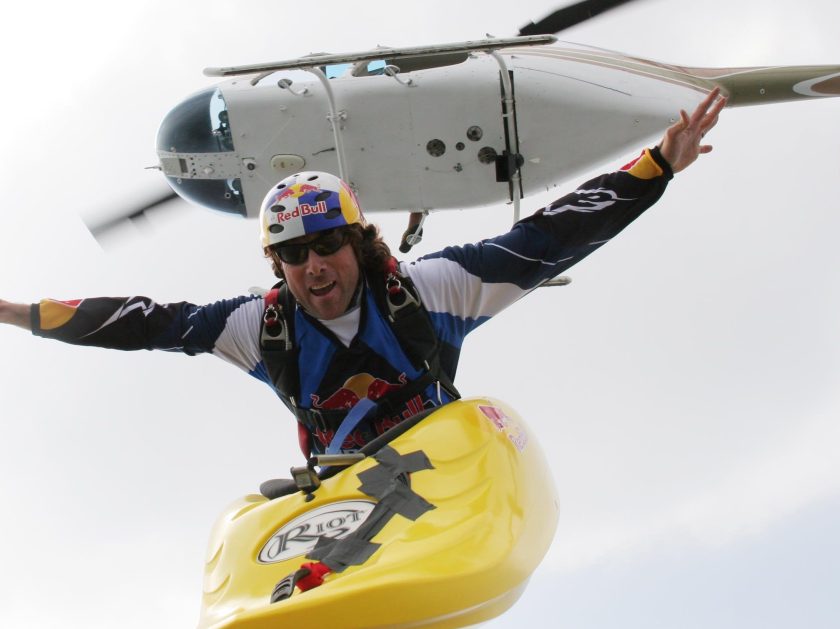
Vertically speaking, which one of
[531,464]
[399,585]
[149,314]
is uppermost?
[149,314]

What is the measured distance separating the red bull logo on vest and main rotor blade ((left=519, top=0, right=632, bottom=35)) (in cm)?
814

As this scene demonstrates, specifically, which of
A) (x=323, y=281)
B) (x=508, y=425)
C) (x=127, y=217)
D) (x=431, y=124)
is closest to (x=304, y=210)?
(x=323, y=281)

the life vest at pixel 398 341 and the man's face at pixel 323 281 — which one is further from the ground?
the man's face at pixel 323 281

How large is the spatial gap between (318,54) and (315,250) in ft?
22.9

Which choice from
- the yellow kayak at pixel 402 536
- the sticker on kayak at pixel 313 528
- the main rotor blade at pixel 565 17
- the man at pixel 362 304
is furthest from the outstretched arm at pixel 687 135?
the main rotor blade at pixel 565 17

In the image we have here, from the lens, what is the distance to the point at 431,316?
6.68 metres

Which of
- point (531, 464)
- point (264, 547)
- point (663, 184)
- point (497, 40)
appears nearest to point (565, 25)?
point (497, 40)

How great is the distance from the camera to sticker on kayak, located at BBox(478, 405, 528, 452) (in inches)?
260

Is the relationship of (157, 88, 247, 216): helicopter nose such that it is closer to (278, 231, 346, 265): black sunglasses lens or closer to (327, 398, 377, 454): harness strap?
(278, 231, 346, 265): black sunglasses lens

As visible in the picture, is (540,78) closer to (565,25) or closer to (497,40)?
(565,25)

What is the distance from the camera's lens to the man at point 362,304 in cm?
659

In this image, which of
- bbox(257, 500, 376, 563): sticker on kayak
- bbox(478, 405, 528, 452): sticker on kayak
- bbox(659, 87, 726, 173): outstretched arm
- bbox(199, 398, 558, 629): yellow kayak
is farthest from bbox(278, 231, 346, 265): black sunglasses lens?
bbox(659, 87, 726, 173): outstretched arm

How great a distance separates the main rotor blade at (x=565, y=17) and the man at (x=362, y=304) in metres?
7.72

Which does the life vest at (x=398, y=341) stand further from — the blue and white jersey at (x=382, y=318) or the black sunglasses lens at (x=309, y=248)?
the black sunglasses lens at (x=309, y=248)
